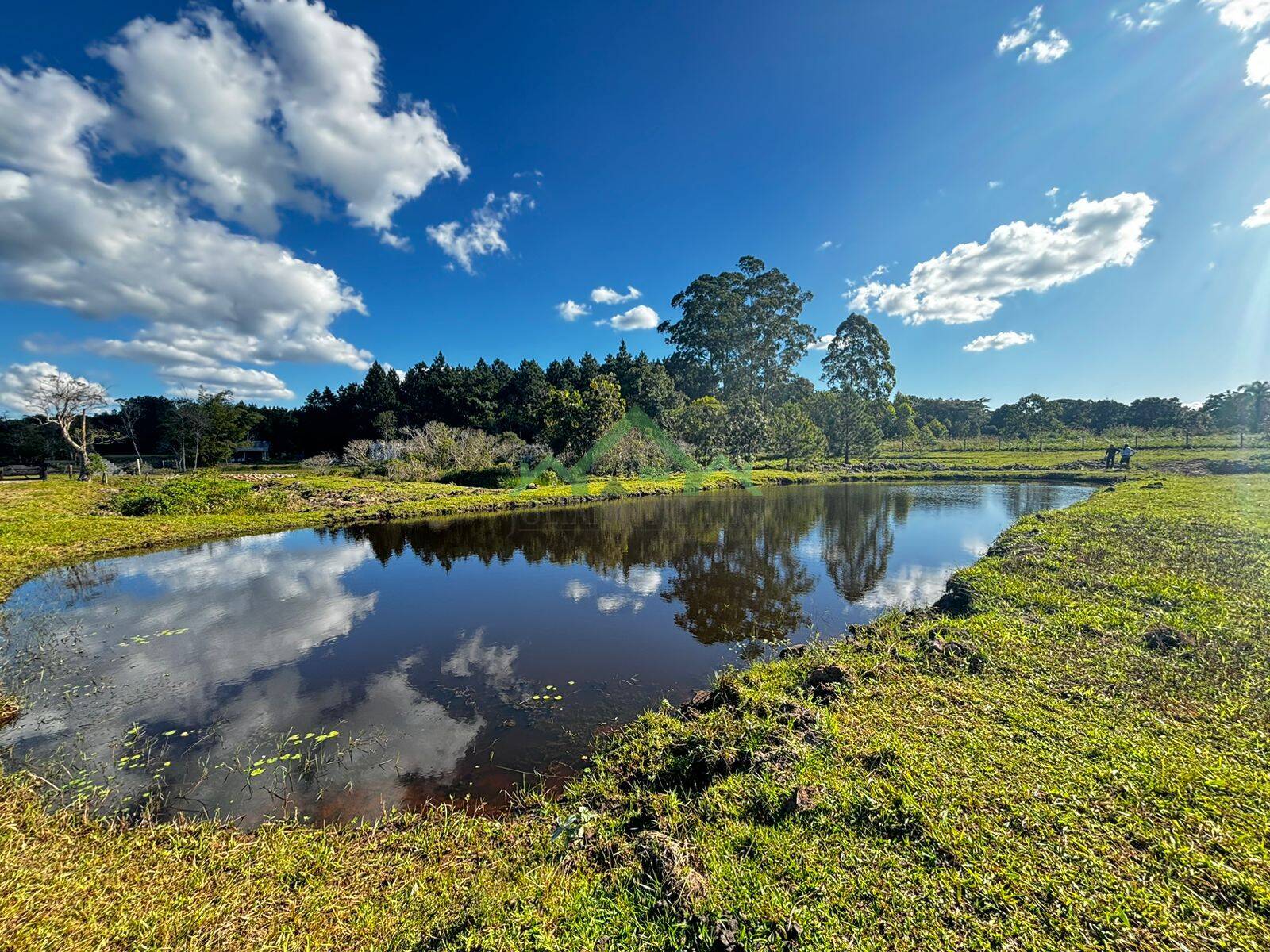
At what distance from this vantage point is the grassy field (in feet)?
9.71

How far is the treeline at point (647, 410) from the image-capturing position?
42.1 meters

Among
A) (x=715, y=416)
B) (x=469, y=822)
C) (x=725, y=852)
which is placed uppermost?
(x=715, y=416)

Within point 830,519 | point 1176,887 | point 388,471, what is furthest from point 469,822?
point 388,471

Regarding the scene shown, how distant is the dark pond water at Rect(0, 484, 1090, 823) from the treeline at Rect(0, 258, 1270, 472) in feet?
82.0

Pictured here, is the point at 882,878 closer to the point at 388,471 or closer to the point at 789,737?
the point at 789,737

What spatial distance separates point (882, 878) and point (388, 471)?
39.0 metres

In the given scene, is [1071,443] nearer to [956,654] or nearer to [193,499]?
[956,654]

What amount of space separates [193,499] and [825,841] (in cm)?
2796

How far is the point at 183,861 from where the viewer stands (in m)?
3.90

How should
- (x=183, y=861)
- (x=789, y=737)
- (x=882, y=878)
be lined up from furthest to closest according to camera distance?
(x=789, y=737), (x=183, y=861), (x=882, y=878)

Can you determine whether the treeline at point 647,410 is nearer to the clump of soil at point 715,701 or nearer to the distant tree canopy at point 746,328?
the distant tree canopy at point 746,328

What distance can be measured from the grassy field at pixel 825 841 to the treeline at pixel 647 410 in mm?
34935

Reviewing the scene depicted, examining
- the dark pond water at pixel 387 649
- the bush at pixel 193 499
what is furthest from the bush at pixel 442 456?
the dark pond water at pixel 387 649

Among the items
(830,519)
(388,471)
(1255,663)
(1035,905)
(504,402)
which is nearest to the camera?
(1035,905)
